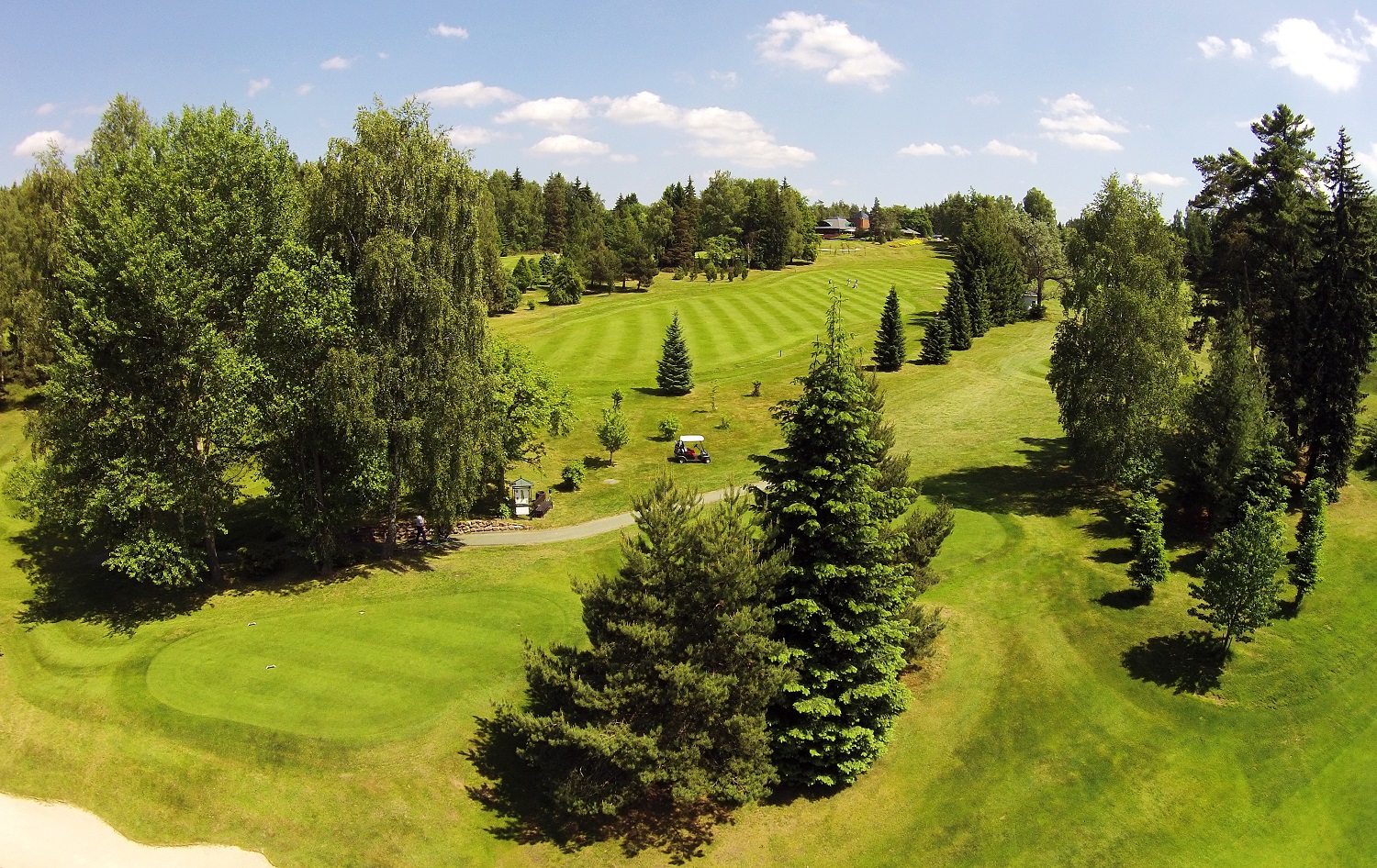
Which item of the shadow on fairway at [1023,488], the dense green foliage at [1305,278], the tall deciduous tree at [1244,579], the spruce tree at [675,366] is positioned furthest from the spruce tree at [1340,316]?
the spruce tree at [675,366]

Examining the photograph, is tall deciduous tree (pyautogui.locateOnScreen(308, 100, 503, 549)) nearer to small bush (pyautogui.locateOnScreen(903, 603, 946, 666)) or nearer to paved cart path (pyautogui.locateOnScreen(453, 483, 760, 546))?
paved cart path (pyautogui.locateOnScreen(453, 483, 760, 546))

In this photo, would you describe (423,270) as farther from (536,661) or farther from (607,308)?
(607,308)

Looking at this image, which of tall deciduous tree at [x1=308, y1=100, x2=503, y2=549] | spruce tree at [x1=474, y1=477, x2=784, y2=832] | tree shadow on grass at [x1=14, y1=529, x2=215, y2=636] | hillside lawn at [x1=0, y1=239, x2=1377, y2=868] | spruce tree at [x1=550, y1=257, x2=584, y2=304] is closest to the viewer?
spruce tree at [x1=474, y1=477, x2=784, y2=832]

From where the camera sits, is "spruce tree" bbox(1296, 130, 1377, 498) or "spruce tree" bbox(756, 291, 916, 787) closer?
"spruce tree" bbox(756, 291, 916, 787)

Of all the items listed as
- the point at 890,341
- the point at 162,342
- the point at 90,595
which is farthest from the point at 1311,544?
the point at 90,595

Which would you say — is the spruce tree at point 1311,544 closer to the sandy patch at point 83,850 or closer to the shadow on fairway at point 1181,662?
the shadow on fairway at point 1181,662

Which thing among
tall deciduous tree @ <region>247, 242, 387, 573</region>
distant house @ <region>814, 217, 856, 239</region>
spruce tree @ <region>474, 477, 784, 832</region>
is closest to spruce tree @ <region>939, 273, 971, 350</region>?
tall deciduous tree @ <region>247, 242, 387, 573</region>
